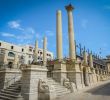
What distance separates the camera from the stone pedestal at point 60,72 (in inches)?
689

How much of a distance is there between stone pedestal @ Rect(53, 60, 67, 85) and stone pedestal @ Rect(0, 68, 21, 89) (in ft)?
18.8

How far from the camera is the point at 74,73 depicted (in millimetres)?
18344

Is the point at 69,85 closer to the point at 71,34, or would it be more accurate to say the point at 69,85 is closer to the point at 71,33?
the point at 71,34

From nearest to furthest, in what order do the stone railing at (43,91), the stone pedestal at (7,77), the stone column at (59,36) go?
1. the stone railing at (43,91)
2. the stone pedestal at (7,77)
3. the stone column at (59,36)

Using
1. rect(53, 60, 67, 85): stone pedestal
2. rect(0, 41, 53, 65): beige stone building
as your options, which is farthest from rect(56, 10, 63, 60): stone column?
rect(0, 41, 53, 65): beige stone building

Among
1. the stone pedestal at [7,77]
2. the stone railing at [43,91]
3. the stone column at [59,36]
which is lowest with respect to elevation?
the stone railing at [43,91]

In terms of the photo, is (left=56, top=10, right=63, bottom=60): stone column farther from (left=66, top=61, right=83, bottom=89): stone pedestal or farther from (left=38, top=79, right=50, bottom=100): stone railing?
(left=38, top=79, right=50, bottom=100): stone railing

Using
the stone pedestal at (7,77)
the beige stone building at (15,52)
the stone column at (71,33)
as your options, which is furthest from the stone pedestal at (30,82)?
the beige stone building at (15,52)

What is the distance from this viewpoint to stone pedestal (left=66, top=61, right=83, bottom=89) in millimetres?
18100

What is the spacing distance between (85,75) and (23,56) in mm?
37253

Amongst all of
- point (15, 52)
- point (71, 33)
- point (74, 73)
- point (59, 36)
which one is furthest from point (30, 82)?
point (15, 52)

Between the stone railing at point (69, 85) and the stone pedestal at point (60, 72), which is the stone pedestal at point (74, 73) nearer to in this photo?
the stone pedestal at point (60, 72)

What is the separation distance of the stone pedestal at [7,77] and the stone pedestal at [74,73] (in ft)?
25.4

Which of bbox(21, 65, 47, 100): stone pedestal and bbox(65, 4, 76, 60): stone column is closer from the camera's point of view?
bbox(21, 65, 47, 100): stone pedestal
